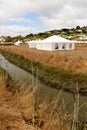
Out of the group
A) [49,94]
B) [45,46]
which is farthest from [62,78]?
[45,46]

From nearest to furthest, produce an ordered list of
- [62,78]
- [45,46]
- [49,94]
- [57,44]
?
[49,94] < [62,78] < [57,44] < [45,46]

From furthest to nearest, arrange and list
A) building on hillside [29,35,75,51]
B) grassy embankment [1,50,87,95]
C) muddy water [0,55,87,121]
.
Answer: building on hillside [29,35,75,51]
grassy embankment [1,50,87,95]
muddy water [0,55,87,121]

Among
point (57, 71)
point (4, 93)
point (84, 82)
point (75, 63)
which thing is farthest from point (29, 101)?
point (75, 63)

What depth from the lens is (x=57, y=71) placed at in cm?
2869

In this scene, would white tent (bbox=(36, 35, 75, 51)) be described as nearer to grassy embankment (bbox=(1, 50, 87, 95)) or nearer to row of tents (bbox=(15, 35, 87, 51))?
row of tents (bbox=(15, 35, 87, 51))

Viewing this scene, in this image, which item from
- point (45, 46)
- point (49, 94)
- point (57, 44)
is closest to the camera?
point (49, 94)

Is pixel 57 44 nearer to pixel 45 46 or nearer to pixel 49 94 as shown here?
pixel 45 46

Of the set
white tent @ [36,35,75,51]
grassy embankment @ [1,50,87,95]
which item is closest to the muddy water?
grassy embankment @ [1,50,87,95]

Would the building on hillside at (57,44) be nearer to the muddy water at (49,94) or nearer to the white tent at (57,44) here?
the white tent at (57,44)

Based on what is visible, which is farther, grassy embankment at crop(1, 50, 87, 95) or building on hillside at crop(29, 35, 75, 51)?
building on hillside at crop(29, 35, 75, 51)

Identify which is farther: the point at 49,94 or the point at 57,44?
the point at 57,44

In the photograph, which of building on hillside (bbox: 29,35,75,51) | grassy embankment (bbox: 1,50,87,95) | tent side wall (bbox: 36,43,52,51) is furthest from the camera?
tent side wall (bbox: 36,43,52,51)

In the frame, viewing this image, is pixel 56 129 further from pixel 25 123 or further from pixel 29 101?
pixel 29 101

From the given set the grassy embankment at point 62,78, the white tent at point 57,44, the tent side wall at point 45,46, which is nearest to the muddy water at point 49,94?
the grassy embankment at point 62,78
